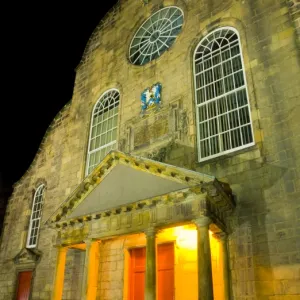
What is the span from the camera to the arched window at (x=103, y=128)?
14.1 m

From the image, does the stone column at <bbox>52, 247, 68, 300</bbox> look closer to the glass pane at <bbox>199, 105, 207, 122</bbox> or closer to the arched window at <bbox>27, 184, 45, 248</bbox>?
the arched window at <bbox>27, 184, 45, 248</bbox>

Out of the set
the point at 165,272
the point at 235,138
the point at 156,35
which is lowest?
the point at 165,272

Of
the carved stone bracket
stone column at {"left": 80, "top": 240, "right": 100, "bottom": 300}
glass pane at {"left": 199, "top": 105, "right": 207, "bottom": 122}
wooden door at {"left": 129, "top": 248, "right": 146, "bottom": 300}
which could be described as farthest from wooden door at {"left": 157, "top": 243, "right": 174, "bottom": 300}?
the carved stone bracket

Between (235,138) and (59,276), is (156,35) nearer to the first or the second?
(235,138)

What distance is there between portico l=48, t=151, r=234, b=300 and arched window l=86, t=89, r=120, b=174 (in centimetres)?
386

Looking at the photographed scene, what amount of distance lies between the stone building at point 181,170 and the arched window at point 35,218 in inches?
3.2

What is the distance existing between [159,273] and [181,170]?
12.4 ft

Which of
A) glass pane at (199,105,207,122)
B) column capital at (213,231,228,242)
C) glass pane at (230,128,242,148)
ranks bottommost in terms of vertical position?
column capital at (213,231,228,242)

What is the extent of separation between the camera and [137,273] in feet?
35.1

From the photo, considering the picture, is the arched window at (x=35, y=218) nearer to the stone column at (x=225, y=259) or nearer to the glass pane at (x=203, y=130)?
the glass pane at (x=203, y=130)

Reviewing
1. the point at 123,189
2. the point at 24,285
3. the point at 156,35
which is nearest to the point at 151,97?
the point at 156,35

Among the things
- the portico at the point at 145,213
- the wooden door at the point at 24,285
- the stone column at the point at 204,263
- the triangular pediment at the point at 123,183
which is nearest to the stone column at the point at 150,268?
the portico at the point at 145,213

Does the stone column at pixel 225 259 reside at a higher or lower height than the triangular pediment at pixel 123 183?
lower

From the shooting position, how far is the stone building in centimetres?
827
